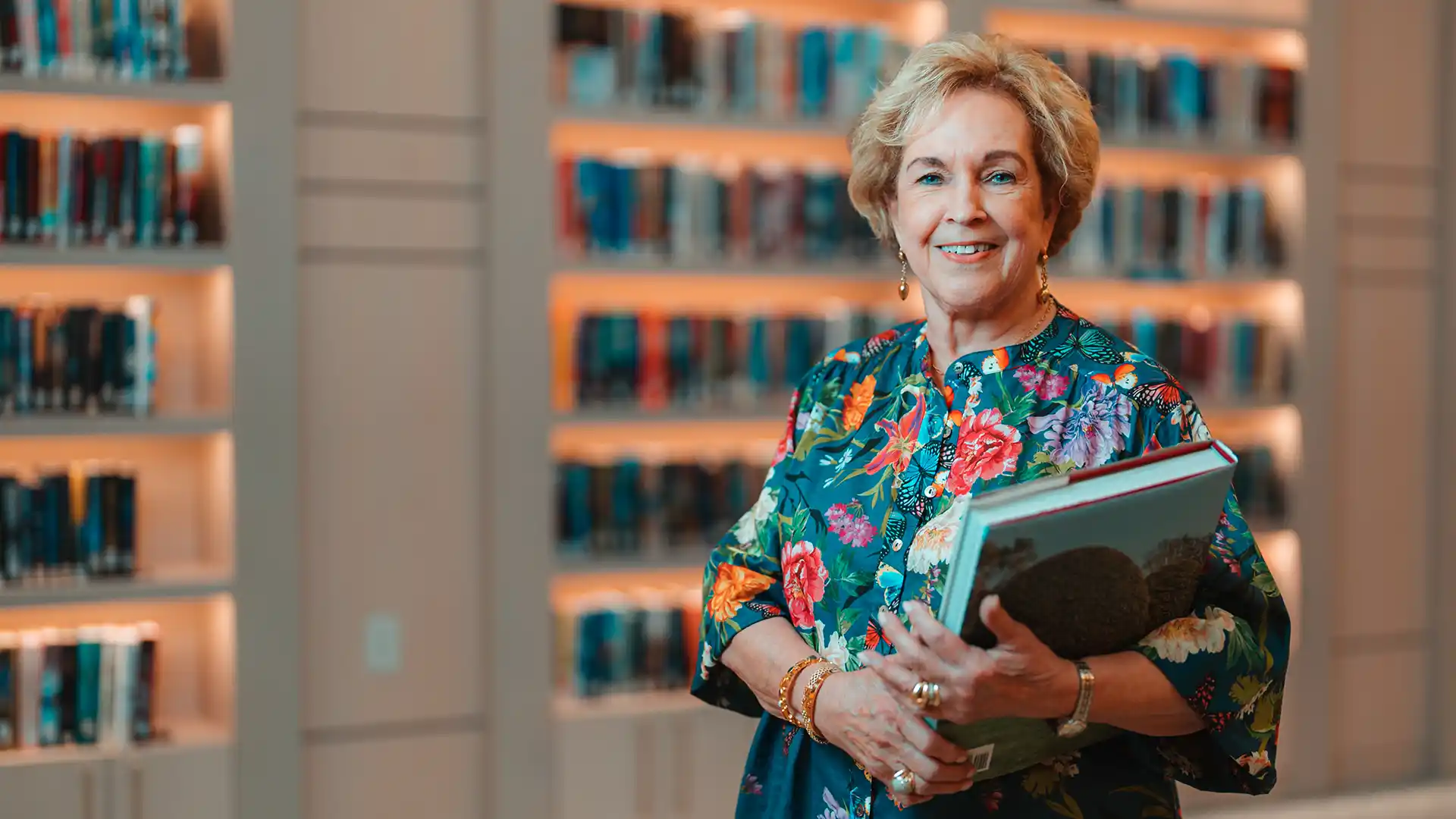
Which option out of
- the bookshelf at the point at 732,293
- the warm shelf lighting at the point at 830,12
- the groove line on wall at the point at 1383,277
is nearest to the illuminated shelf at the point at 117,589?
the bookshelf at the point at 732,293

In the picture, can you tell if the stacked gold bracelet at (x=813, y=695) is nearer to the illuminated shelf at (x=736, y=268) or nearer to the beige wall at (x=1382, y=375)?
the illuminated shelf at (x=736, y=268)

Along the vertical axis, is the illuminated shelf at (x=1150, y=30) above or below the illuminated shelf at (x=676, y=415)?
above

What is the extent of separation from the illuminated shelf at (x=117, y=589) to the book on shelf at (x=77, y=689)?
0.35ft

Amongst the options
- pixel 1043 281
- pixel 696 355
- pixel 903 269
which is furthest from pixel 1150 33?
pixel 1043 281

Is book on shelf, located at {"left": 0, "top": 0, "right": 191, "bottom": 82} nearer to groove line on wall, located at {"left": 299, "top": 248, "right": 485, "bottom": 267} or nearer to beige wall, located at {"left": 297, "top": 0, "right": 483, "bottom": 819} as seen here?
beige wall, located at {"left": 297, "top": 0, "right": 483, "bottom": 819}

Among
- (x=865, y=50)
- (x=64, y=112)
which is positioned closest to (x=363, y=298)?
(x=64, y=112)

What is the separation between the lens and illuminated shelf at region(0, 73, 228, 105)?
279cm

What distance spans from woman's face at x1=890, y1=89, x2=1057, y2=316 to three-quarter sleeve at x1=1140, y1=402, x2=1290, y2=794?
9.9 inches

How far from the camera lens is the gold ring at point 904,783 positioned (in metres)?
1.22

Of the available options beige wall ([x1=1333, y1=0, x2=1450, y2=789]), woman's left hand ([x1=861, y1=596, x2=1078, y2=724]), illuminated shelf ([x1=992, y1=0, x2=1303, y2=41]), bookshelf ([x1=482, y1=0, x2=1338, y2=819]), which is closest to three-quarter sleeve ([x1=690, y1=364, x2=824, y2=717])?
woman's left hand ([x1=861, y1=596, x2=1078, y2=724])

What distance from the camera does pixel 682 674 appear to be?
3426 mm

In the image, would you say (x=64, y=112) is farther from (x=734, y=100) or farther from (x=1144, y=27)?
(x=1144, y=27)

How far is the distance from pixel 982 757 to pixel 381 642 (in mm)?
2222

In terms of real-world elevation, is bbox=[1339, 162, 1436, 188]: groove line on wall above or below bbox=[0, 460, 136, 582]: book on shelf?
above
